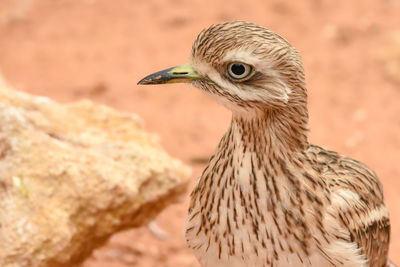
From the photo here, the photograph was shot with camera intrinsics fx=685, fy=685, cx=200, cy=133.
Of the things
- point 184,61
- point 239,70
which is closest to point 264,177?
point 239,70

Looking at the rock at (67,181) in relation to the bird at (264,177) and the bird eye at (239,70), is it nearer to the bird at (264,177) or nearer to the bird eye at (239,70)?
the bird at (264,177)

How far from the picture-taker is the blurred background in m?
5.29

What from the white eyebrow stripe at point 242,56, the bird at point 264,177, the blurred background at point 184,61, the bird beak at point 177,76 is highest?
the blurred background at point 184,61

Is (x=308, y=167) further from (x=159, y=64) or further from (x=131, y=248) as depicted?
(x=159, y=64)

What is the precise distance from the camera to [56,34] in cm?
696

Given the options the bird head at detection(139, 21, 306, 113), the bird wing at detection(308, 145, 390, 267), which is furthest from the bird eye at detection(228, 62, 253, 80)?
the bird wing at detection(308, 145, 390, 267)

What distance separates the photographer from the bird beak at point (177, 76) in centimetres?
261

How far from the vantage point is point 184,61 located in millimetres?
6383

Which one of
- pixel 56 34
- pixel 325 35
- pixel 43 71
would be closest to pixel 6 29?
pixel 56 34

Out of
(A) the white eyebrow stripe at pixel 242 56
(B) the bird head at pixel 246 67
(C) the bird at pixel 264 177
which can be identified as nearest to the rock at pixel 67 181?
(C) the bird at pixel 264 177

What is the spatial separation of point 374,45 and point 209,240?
4.12 metres

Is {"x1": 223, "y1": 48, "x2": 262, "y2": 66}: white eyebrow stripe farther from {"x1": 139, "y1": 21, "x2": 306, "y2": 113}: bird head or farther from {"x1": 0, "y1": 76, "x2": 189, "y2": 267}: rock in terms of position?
{"x1": 0, "y1": 76, "x2": 189, "y2": 267}: rock

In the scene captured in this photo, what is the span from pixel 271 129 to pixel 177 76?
42 centimetres

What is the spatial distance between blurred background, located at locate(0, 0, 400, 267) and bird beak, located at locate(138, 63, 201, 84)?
191 cm
